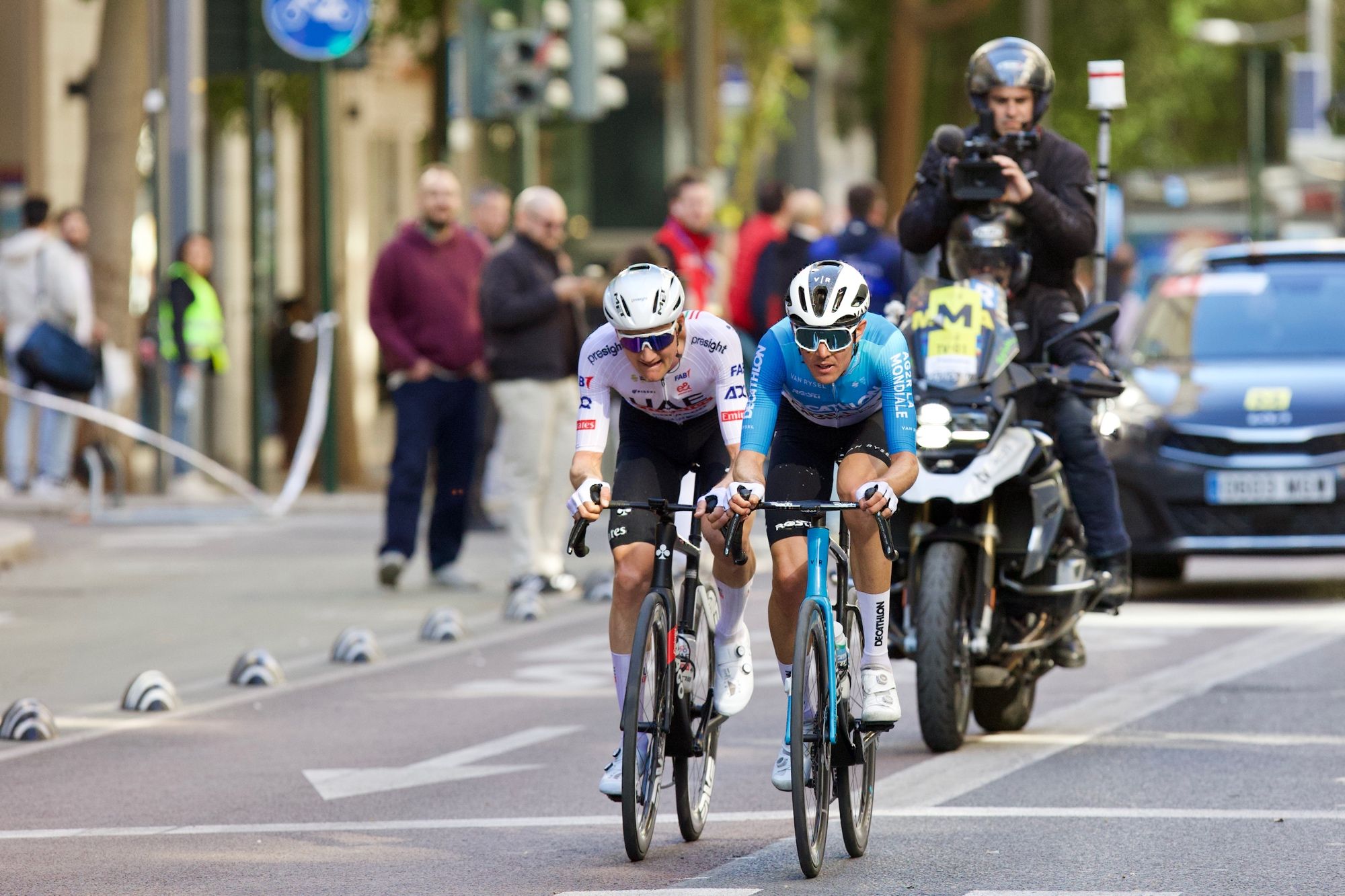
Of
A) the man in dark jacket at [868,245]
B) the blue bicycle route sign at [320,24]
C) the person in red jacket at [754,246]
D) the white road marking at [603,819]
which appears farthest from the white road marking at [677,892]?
the blue bicycle route sign at [320,24]

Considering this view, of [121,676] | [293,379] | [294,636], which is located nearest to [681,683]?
[121,676]

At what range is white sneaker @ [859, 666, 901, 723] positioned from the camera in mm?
7684

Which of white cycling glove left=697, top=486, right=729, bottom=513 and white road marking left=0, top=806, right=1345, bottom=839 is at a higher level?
white cycling glove left=697, top=486, right=729, bottom=513

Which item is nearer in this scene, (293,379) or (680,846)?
(680,846)

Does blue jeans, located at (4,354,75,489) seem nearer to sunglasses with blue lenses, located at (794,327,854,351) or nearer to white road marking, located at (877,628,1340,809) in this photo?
white road marking, located at (877,628,1340,809)

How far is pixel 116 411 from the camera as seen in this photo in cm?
2120

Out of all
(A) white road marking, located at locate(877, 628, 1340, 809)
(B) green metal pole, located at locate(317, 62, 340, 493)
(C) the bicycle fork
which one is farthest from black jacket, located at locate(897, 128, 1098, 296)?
(B) green metal pole, located at locate(317, 62, 340, 493)

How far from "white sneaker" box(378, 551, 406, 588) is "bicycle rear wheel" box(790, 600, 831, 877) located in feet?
24.6

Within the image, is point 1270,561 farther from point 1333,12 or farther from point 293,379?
point 1333,12

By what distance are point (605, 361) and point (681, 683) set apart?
3.17 feet

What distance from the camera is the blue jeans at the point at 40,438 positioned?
19828 millimetres

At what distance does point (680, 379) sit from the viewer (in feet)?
26.0

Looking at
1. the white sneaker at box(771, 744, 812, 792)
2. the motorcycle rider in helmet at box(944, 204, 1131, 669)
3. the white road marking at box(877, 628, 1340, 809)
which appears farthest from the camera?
the motorcycle rider in helmet at box(944, 204, 1131, 669)

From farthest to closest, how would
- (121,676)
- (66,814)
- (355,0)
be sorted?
1. (355,0)
2. (121,676)
3. (66,814)
